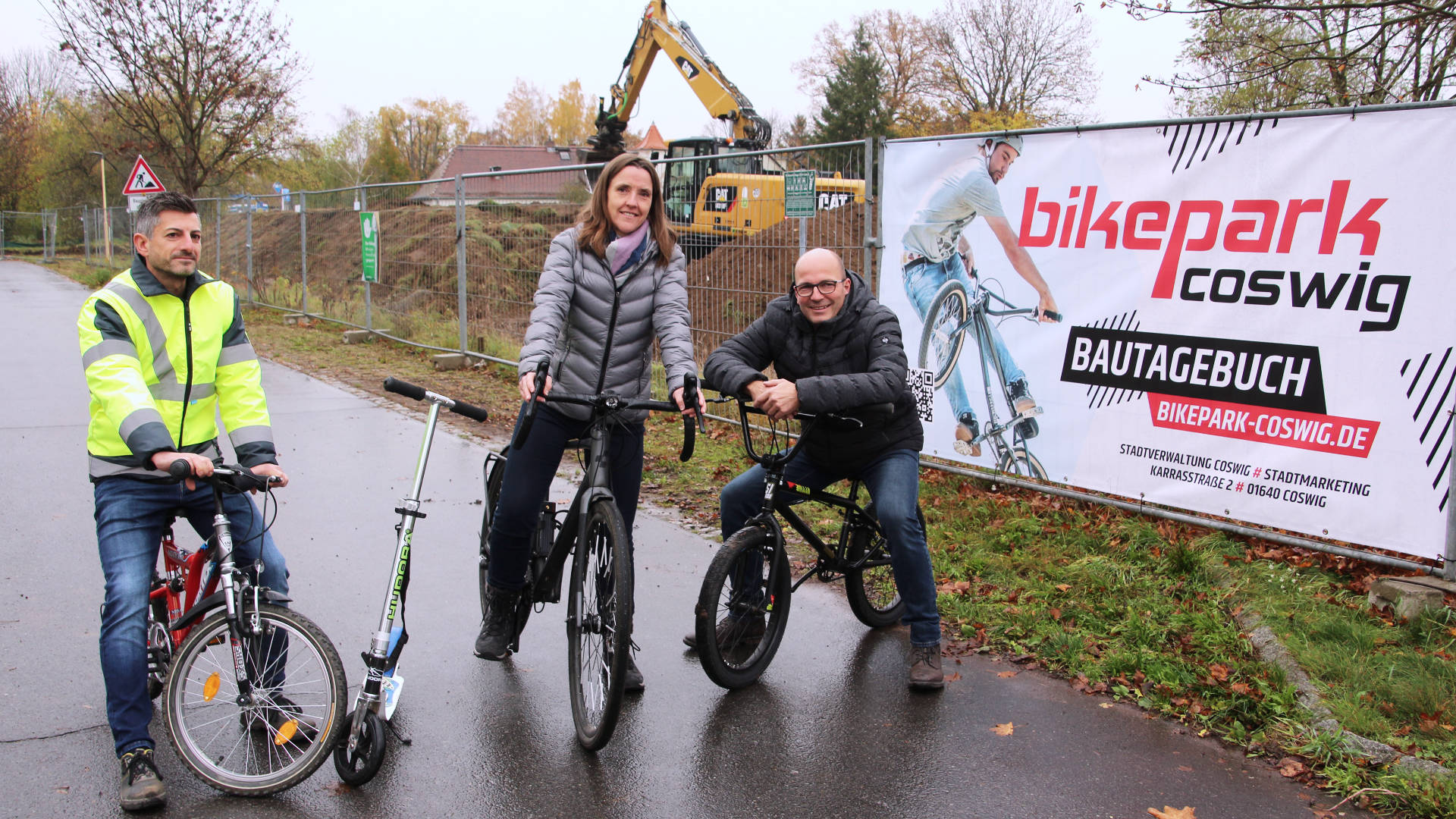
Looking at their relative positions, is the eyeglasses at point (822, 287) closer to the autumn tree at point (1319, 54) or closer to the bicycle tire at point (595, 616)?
the bicycle tire at point (595, 616)

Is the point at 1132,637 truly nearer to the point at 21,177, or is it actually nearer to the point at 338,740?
the point at 338,740

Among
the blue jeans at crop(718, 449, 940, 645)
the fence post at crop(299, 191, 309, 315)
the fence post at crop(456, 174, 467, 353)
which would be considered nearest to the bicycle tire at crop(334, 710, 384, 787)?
the blue jeans at crop(718, 449, 940, 645)

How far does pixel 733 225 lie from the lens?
333 inches

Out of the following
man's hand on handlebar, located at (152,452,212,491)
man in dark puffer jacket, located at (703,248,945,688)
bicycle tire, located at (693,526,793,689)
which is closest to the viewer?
man's hand on handlebar, located at (152,452,212,491)

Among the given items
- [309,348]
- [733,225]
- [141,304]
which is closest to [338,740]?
[141,304]

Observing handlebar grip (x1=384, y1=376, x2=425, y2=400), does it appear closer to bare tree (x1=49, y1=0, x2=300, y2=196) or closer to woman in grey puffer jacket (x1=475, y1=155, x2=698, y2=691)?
woman in grey puffer jacket (x1=475, y1=155, x2=698, y2=691)

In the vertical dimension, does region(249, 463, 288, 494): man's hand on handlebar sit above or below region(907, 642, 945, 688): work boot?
above

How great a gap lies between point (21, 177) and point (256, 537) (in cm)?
6842

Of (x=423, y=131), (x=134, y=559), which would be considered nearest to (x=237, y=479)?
(x=134, y=559)

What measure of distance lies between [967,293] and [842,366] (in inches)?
105

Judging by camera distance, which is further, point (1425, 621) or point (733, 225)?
point (733, 225)

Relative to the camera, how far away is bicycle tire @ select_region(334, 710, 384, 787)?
343 centimetres

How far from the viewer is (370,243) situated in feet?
48.4

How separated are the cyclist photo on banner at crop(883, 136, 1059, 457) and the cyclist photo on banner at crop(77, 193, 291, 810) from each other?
177 inches
